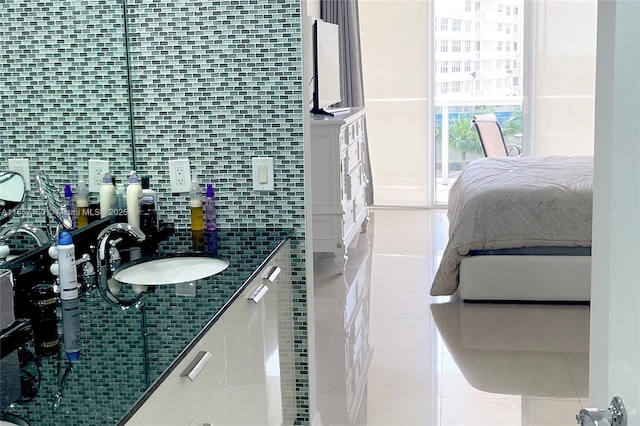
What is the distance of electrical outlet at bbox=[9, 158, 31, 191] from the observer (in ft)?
6.82

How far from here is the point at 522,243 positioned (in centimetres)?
452

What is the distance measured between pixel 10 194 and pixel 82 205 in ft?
1.78

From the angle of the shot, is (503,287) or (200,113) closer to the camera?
(200,113)

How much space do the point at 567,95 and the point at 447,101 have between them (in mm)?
1182

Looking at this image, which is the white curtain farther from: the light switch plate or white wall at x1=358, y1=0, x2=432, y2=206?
the light switch plate

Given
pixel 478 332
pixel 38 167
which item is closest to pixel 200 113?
pixel 38 167

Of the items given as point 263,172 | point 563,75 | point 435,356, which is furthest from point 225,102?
point 563,75

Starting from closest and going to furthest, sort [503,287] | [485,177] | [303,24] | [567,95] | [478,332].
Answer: [303,24]
[478,332]
[503,287]
[485,177]
[567,95]

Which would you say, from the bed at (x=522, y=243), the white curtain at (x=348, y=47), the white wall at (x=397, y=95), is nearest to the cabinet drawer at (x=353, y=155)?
the white curtain at (x=348, y=47)

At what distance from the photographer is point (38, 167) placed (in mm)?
2285

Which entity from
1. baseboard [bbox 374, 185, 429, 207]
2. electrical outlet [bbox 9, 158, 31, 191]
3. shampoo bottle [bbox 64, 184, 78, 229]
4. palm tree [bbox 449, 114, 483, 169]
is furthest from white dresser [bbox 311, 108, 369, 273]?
electrical outlet [bbox 9, 158, 31, 191]

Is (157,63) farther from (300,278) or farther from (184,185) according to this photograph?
(300,278)

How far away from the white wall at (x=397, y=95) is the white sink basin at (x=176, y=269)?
5.42 metres

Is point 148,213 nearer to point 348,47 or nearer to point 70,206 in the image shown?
point 70,206
